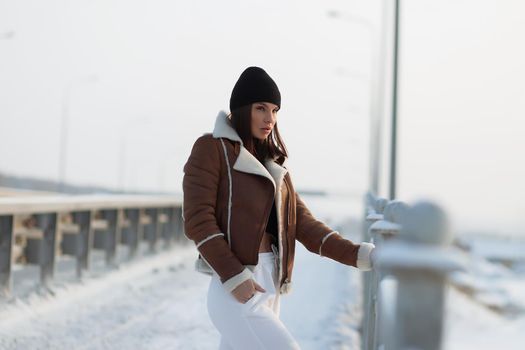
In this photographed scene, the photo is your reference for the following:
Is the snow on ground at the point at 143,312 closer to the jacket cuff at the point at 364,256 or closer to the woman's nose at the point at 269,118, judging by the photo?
the jacket cuff at the point at 364,256

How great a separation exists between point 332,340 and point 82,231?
4360mm

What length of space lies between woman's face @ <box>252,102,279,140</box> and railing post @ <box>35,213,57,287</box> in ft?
21.5

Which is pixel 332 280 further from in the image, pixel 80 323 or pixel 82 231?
pixel 80 323

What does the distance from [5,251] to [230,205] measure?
5665 millimetres

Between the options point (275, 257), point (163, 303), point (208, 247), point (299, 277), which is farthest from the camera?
point (299, 277)

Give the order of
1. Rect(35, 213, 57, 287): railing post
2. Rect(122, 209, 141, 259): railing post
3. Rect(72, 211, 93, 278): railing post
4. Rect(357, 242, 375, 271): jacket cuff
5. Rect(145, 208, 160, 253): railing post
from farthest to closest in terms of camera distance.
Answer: Rect(145, 208, 160, 253): railing post
Rect(122, 209, 141, 259): railing post
Rect(72, 211, 93, 278): railing post
Rect(35, 213, 57, 287): railing post
Rect(357, 242, 375, 271): jacket cuff

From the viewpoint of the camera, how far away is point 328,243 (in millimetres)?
3451

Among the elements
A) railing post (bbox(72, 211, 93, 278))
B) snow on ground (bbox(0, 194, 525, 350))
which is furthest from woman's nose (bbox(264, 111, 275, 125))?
railing post (bbox(72, 211, 93, 278))

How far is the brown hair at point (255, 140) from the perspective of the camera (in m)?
3.29

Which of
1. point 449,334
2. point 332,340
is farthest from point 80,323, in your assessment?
point 449,334

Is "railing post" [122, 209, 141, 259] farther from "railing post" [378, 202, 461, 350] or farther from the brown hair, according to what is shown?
"railing post" [378, 202, 461, 350]

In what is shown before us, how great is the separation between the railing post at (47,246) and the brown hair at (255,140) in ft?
21.2

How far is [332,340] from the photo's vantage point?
7.53m

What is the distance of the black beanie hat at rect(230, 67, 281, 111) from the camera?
3256 millimetres
